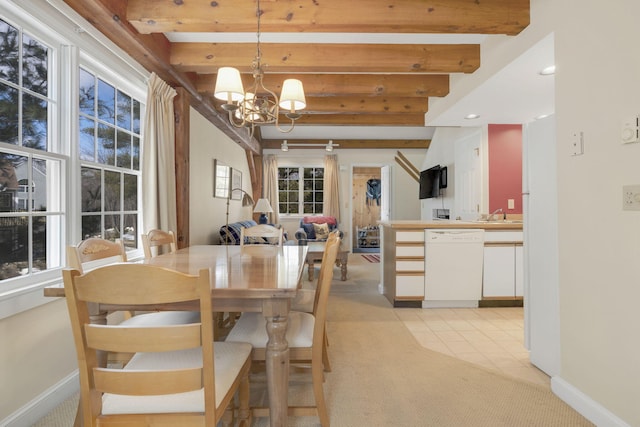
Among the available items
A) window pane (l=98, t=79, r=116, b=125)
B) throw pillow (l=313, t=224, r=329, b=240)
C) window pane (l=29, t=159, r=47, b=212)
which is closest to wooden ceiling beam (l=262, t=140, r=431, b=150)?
throw pillow (l=313, t=224, r=329, b=240)

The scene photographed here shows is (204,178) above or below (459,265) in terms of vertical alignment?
above

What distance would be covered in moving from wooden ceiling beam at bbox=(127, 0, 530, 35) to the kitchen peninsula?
6.11ft

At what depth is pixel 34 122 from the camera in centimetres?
183

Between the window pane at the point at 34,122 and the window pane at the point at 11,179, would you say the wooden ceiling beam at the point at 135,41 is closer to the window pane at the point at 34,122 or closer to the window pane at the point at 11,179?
the window pane at the point at 34,122

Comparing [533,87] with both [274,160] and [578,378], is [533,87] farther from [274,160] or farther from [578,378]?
[274,160]

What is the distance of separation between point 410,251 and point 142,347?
293 cm

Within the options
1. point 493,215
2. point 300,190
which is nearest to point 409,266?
point 493,215

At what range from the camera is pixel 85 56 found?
2189 mm

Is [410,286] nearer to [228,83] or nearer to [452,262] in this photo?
[452,262]

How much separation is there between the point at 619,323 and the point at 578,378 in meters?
0.45

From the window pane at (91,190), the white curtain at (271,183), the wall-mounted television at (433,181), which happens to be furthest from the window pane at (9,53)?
the white curtain at (271,183)

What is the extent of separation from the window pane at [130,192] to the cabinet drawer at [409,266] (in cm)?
255

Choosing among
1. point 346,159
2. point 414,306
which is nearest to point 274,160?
point 346,159

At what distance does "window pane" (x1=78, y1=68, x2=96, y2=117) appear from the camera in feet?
7.29
